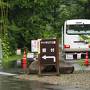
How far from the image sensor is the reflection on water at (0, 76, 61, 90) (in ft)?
53.7

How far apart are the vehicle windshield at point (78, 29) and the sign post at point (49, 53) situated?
13098 millimetres

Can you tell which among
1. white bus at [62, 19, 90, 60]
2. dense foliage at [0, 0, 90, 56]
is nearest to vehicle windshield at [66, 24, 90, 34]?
white bus at [62, 19, 90, 60]

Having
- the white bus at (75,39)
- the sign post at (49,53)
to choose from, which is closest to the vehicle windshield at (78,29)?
the white bus at (75,39)

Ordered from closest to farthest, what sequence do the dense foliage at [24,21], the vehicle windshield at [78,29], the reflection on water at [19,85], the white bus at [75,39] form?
the reflection on water at [19,85]
the white bus at [75,39]
the vehicle windshield at [78,29]
the dense foliage at [24,21]

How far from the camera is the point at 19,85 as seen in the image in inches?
679

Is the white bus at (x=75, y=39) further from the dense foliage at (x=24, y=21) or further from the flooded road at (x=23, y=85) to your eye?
the flooded road at (x=23, y=85)

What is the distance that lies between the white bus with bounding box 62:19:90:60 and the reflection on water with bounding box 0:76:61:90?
13933mm

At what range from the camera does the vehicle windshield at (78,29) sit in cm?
3403

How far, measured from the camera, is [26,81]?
61.6 ft

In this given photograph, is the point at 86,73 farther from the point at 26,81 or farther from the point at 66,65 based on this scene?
the point at 26,81

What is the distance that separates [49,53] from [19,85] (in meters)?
4.12

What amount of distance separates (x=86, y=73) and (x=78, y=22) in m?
13.0

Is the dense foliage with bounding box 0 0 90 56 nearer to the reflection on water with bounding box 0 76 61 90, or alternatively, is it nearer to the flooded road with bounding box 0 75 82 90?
the reflection on water with bounding box 0 76 61 90

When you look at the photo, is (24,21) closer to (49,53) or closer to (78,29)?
(78,29)
